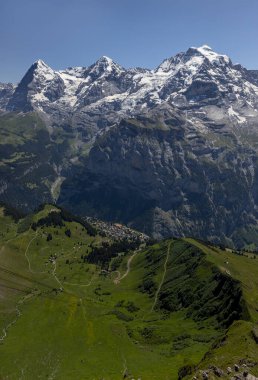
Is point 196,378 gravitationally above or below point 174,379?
above

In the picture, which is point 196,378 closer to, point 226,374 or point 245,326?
point 226,374

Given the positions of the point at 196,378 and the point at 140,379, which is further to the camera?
the point at 140,379

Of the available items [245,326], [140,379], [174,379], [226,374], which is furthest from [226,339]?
[226,374]

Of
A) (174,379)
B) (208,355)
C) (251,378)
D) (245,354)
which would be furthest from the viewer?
(174,379)

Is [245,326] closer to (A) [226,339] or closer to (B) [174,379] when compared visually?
(A) [226,339]

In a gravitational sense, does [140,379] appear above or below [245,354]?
below

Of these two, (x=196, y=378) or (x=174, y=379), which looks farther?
(x=174, y=379)

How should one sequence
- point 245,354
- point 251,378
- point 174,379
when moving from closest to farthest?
1. point 251,378
2. point 245,354
3. point 174,379

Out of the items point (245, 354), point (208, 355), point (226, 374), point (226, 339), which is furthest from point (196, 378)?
point (226, 339)

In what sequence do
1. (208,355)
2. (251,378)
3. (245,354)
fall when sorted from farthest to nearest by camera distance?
(208,355) < (245,354) < (251,378)

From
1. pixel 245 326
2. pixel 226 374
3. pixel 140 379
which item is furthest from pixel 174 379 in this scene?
pixel 226 374
